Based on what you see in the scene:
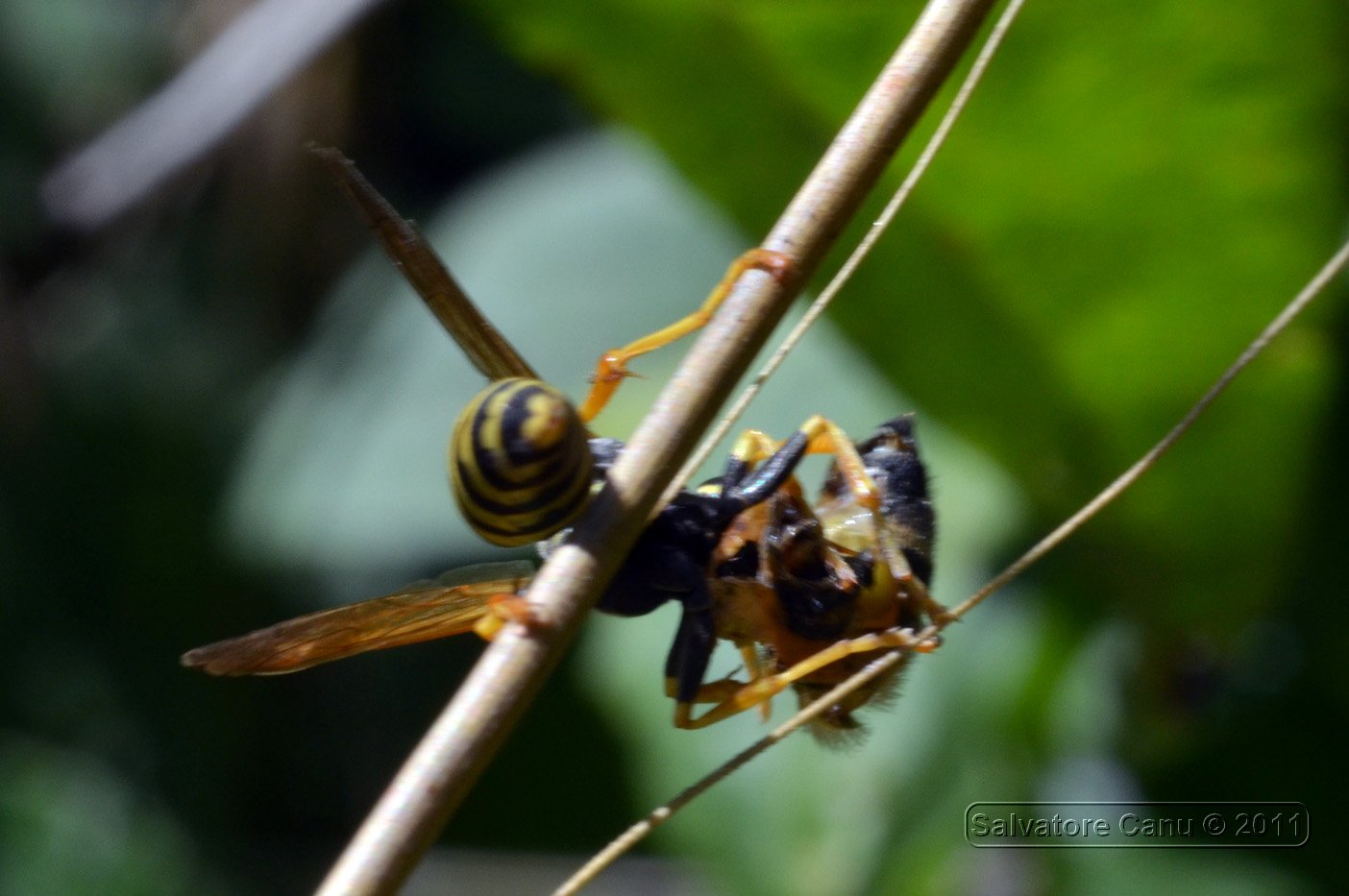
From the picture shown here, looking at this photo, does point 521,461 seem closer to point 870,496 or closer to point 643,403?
point 870,496

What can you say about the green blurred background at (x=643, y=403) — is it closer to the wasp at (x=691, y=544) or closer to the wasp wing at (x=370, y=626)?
the wasp at (x=691, y=544)

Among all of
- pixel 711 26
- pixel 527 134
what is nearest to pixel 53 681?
pixel 527 134

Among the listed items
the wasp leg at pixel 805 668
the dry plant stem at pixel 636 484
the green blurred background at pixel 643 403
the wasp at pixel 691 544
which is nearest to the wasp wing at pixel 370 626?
the wasp at pixel 691 544

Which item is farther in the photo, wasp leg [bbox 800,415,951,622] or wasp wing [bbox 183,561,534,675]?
wasp leg [bbox 800,415,951,622]

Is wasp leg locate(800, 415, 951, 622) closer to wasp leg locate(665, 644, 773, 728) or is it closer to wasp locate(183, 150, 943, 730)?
wasp locate(183, 150, 943, 730)

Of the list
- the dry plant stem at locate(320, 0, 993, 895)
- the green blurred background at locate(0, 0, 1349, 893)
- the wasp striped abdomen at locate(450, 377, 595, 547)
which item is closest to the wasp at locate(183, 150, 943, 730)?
the wasp striped abdomen at locate(450, 377, 595, 547)

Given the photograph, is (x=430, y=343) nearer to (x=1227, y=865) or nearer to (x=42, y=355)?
(x=42, y=355)
